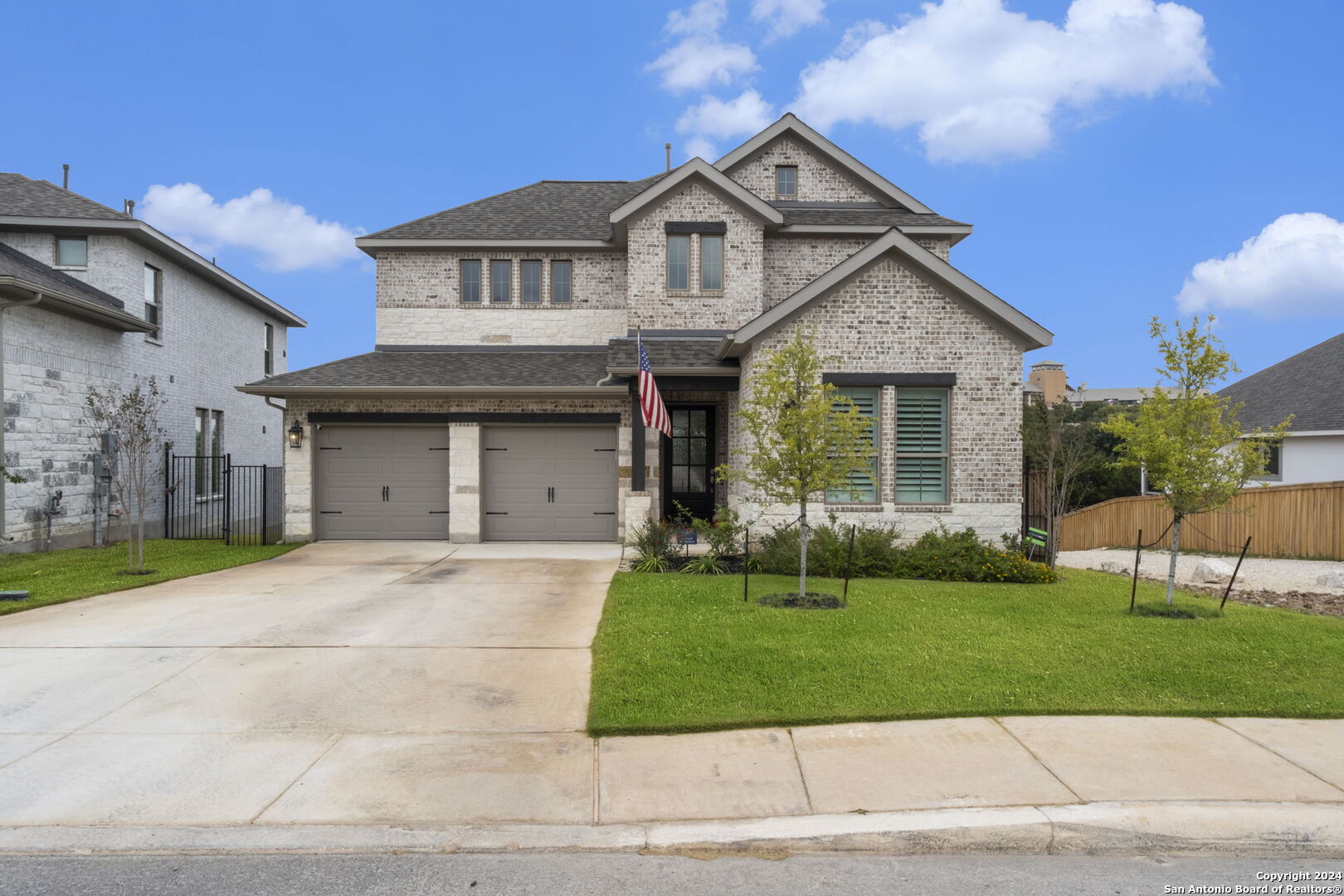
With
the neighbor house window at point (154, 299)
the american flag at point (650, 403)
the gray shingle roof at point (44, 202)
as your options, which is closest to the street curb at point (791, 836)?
the american flag at point (650, 403)

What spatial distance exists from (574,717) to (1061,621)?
6213mm

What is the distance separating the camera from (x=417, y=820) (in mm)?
4988

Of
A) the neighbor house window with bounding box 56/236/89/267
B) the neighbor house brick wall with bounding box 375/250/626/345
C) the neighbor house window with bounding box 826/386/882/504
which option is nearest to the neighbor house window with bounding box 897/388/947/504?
the neighbor house window with bounding box 826/386/882/504

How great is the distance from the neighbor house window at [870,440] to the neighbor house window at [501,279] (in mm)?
8734

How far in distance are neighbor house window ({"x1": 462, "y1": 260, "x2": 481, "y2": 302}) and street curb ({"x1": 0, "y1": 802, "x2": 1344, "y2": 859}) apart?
15.7 meters

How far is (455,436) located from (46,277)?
353 inches

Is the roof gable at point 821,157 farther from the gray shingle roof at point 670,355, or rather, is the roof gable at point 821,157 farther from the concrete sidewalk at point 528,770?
the concrete sidewalk at point 528,770

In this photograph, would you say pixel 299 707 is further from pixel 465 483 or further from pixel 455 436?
pixel 455 436

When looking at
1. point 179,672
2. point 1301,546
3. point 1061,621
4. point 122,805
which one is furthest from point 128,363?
point 1301,546

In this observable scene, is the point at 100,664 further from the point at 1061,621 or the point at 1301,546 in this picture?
the point at 1301,546

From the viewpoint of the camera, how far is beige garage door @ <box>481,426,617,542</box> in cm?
1784

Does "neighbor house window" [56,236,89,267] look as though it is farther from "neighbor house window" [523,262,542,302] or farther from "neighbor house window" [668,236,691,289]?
"neighbor house window" [668,236,691,289]

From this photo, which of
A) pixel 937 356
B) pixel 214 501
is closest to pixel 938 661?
pixel 937 356

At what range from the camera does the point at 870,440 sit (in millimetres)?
14227
